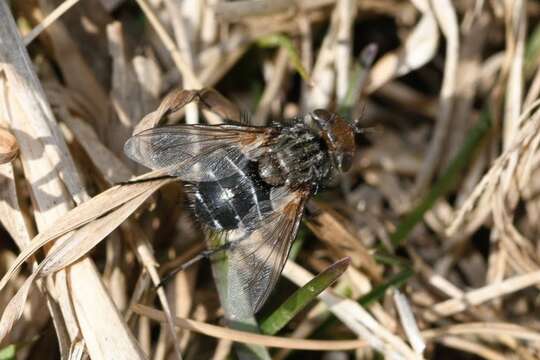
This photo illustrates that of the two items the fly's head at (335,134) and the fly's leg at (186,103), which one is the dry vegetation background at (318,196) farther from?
the fly's head at (335,134)

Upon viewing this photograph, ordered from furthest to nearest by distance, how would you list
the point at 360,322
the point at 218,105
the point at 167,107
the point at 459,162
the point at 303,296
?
the point at 459,162 < the point at 218,105 < the point at 360,322 < the point at 167,107 < the point at 303,296

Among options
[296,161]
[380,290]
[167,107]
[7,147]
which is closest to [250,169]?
[296,161]

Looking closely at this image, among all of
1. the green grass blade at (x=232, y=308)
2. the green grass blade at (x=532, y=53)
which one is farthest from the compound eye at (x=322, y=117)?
the green grass blade at (x=532, y=53)

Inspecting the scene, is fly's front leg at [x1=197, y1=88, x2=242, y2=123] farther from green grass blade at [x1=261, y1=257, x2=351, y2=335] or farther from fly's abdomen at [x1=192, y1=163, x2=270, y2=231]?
green grass blade at [x1=261, y1=257, x2=351, y2=335]

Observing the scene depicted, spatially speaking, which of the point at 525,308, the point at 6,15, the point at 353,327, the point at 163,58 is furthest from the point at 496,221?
the point at 6,15

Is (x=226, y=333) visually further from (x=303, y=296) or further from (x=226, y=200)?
(x=226, y=200)

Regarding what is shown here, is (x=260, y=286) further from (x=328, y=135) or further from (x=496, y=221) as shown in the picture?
(x=496, y=221)

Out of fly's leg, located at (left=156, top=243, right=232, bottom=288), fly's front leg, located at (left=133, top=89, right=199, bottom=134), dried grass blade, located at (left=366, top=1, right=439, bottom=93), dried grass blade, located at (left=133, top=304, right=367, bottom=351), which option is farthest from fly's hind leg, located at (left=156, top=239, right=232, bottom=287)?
dried grass blade, located at (left=366, top=1, right=439, bottom=93)
